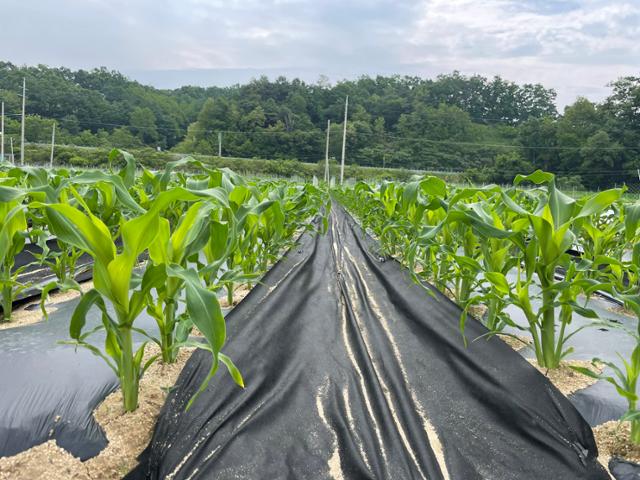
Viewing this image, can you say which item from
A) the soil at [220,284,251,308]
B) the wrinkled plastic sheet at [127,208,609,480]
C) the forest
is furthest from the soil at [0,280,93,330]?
the forest

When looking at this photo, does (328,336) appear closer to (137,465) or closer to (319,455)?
(319,455)

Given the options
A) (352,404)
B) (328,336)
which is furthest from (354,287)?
(352,404)

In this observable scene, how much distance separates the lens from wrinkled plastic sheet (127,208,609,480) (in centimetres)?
112

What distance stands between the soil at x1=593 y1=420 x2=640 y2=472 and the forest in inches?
1145

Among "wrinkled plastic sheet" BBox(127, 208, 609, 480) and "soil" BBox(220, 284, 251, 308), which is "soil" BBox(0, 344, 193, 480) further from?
"soil" BBox(220, 284, 251, 308)

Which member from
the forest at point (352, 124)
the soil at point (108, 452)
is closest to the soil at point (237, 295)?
the soil at point (108, 452)

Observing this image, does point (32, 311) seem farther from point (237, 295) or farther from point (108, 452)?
point (108, 452)

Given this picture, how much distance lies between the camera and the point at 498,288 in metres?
1.59

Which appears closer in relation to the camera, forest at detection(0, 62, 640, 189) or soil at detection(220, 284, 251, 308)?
soil at detection(220, 284, 251, 308)

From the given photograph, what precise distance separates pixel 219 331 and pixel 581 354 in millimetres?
1752

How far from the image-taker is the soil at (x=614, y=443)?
1.20m

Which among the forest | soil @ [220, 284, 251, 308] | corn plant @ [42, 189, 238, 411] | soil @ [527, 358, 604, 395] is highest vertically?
the forest

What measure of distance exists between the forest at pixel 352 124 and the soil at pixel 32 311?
94.4 feet

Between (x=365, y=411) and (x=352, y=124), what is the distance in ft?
117
